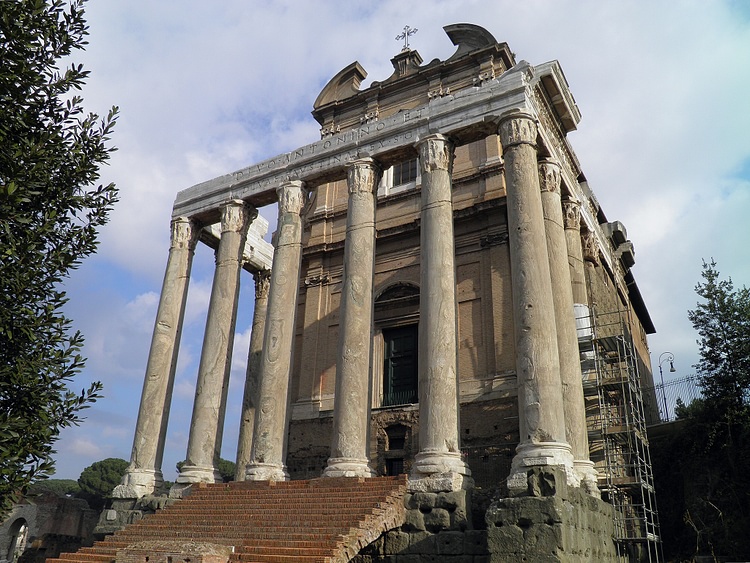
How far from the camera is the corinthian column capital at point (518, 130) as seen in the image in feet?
51.4

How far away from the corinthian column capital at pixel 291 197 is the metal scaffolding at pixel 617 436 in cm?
920

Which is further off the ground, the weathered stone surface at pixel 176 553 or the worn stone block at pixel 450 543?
the worn stone block at pixel 450 543

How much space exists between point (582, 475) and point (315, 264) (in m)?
13.3

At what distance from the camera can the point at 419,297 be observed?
776 inches

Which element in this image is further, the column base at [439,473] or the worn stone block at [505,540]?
the column base at [439,473]

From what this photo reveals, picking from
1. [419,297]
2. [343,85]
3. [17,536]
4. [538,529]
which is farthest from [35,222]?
[17,536]

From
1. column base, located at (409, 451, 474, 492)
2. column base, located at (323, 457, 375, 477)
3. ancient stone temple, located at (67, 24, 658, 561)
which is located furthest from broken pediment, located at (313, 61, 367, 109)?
column base, located at (409, 451, 474, 492)

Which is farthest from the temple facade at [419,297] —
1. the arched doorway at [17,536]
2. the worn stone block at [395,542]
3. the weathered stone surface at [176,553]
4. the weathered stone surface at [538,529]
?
the arched doorway at [17,536]

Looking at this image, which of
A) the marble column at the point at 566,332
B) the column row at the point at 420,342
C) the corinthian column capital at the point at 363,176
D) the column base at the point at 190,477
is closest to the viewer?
the column row at the point at 420,342

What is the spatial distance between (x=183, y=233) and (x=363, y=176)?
7.19 m

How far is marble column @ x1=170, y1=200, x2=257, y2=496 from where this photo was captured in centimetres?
1717

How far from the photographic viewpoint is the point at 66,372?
7895 millimetres

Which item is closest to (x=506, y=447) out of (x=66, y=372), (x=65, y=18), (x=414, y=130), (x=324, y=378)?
(x=324, y=378)

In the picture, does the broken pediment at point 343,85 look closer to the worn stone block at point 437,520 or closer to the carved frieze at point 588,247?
the carved frieze at point 588,247
